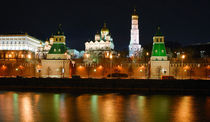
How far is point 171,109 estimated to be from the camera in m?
21.1

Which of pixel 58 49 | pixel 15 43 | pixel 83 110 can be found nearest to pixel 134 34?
pixel 58 49

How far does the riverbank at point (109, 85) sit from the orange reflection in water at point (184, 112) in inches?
314

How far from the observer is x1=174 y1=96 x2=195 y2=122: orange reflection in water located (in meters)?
17.5

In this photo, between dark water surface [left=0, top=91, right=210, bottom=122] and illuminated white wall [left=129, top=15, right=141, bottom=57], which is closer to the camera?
dark water surface [left=0, top=91, right=210, bottom=122]

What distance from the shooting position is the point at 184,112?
1986 cm

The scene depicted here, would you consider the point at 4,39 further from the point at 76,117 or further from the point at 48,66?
the point at 76,117

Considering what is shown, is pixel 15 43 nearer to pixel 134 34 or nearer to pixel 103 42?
pixel 103 42

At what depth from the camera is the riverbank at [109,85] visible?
32.2 meters

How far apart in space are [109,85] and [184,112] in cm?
1525

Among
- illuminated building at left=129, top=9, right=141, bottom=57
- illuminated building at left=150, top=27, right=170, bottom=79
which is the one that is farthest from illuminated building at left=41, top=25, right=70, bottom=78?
illuminated building at left=129, top=9, right=141, bottom=57

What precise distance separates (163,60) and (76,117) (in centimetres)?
2811

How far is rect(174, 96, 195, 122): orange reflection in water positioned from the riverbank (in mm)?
7968

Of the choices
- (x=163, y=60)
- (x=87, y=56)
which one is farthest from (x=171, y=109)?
(x=87, y=56)

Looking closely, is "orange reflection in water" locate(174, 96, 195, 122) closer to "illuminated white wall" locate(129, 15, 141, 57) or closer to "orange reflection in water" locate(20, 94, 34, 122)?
"orange reflection in water" locate(20, 94, 34, 122)
